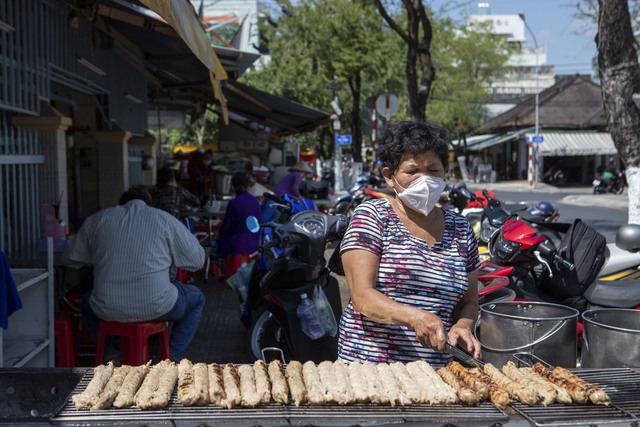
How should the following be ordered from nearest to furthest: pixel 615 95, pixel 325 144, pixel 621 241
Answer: pixel 621 241 < pixel 615 95 < pixel 325 144

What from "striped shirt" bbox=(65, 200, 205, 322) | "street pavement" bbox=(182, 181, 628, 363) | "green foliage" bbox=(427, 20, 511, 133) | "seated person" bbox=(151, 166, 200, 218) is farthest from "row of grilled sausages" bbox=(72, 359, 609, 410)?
"green foliage" bbox=(427, 20, 511, 133)

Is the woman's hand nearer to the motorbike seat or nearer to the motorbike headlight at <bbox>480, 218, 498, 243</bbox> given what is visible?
the motorbike seat

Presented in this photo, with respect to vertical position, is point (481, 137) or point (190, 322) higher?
point (481, 137)

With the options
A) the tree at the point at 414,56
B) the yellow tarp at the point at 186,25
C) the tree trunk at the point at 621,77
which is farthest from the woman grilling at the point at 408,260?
the tree at the point at 414,56

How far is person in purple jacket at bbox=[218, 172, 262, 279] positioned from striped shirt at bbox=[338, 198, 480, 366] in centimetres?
635

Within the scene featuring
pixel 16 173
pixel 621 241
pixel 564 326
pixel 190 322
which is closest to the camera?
pixel 564 326

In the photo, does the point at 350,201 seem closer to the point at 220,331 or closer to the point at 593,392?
the point at 220,331

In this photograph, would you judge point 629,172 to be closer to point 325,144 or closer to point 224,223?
point 224,223

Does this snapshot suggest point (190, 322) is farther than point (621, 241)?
No

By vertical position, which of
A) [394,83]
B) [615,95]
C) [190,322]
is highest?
[394,83]

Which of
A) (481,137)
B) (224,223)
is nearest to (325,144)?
(481,137)

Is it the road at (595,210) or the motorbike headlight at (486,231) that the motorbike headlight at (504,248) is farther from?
the road at (595,210)

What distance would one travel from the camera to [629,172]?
8.81 m

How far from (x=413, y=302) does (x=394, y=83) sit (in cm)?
2894
